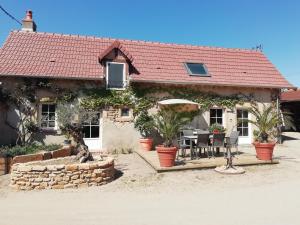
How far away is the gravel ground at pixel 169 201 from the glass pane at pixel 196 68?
776cm

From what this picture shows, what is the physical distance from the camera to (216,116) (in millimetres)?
15320

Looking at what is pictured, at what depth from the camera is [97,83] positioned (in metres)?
13.6

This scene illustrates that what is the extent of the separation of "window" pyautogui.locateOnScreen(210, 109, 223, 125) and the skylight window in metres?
2.12

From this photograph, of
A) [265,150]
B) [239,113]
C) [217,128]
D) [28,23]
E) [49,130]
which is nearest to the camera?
[265,150]

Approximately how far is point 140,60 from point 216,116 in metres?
5.22

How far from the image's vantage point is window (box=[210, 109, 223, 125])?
15.2 meters

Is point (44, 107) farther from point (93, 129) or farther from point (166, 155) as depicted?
point (166, 155)

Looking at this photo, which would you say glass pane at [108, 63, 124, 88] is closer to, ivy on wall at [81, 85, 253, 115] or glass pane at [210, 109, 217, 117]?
ivy on wall at [81, 85, 253, 115]

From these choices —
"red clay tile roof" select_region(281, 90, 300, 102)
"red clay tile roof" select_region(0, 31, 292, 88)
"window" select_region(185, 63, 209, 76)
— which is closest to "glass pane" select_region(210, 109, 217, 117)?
"red clay tile roof" select_region(0, 31, 292, 88)

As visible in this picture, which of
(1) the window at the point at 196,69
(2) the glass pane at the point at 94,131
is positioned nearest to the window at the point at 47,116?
(2) the glass pane at the point at 94,131

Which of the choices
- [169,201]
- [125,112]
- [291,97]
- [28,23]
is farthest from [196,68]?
[291,97]

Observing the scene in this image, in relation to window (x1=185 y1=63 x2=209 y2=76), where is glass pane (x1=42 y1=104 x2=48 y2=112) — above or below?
below

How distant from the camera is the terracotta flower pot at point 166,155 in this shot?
8.87m

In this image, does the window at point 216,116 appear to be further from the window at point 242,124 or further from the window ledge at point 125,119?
the window ledge at point 125,119
